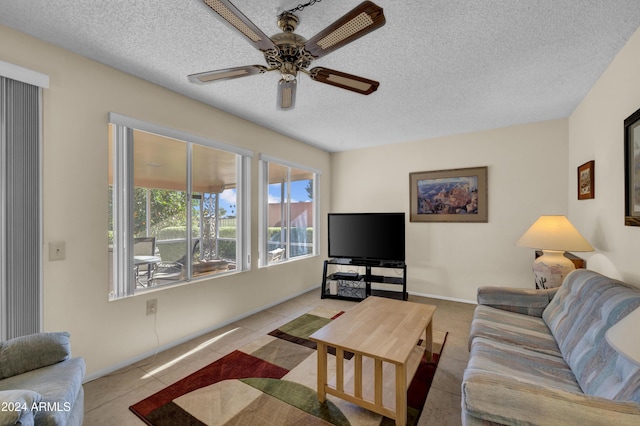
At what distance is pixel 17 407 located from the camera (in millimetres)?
957

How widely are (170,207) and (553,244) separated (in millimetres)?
3638

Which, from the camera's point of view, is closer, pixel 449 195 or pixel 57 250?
pixel 57 250

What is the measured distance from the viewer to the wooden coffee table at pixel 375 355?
1.59 meters

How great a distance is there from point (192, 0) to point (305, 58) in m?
0.69

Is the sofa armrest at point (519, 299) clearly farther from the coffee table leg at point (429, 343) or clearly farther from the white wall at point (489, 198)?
the white wall at point (489, 198)

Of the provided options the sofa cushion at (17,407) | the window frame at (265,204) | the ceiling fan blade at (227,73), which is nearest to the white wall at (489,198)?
the window frame at (265,204)

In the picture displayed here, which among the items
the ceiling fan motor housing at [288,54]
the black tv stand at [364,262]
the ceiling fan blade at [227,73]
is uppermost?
the ceiling fan motor housing at [288,54]

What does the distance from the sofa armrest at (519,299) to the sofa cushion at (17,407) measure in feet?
9.48

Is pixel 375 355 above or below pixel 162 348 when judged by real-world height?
above

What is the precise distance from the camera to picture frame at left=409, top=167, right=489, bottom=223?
12.8 feet

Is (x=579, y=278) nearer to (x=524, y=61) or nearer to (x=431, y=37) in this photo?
(x=524, y=61)

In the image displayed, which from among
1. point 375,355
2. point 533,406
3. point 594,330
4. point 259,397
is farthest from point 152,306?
point 594,330

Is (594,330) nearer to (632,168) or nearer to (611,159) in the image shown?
(632,168)

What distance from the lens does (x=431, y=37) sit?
6.13 feet
